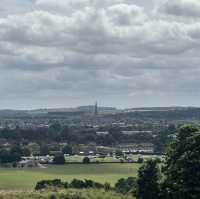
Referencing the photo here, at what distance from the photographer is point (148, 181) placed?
4550cm

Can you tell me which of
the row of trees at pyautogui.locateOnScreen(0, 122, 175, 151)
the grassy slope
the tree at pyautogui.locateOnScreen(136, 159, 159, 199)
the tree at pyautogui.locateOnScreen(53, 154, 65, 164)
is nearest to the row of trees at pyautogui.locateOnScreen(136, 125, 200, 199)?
the tree at pyautogui.locateOnScreen(136, 159, 159, 199)

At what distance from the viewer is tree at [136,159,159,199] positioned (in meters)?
45.0

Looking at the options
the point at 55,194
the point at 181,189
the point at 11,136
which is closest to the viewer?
the point at 181,189

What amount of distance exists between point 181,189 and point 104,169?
57.4 m

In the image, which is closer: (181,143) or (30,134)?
(181,143)

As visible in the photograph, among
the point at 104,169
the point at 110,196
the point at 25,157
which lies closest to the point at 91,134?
the point at 25,157

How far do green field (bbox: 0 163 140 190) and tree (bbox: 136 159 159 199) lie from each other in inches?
1281

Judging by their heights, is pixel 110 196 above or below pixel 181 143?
below

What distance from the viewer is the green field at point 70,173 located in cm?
8281

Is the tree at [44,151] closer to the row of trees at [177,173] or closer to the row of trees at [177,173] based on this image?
the row of trees at [177,173]

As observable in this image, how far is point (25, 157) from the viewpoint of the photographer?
128 m

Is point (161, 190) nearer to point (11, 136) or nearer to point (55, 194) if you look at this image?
point (55, 194)

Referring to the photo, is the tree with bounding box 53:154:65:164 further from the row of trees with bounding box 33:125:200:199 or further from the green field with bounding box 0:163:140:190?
the row of trees with bounding box 33:125:200:199

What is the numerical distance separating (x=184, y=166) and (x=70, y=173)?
172ft
